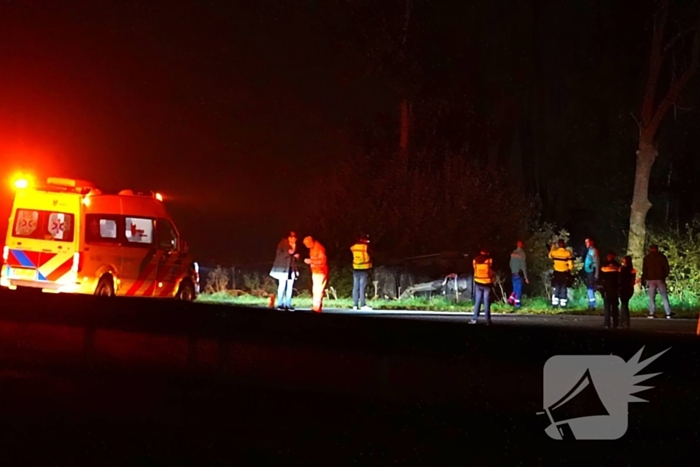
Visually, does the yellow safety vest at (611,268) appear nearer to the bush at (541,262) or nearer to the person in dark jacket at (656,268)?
the person in dark jacket at (656,268)

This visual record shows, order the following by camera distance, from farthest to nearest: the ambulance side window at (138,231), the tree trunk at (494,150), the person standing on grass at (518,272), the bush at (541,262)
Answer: the tree trunk at (494,150)
the bush at (541,262)
the person standing on grass at (518,272)
the ambulance side window at (138,231)

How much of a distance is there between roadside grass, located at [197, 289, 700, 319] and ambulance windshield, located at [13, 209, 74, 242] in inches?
212

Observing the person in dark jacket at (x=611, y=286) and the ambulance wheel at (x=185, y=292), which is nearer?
the person in dark jacket at (x=611, y=286)

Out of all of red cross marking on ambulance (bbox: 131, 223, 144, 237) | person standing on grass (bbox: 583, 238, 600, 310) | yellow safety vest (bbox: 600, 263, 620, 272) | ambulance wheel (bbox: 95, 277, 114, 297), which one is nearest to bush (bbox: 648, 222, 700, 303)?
person standing on grass (bbox: 583, 238, 600, 310)

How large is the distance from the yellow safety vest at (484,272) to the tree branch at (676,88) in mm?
11949

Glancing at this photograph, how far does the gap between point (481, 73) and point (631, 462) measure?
2398cm

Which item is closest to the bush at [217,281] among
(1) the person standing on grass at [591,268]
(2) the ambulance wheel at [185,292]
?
(2) the ambulance wheel at [185,292]

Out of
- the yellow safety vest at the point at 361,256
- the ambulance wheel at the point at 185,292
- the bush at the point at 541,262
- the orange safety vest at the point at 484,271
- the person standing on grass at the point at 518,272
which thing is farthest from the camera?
the bush at the point at 541,262

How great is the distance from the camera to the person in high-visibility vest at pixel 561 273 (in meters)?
19.9

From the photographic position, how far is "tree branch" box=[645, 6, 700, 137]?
2530 cm

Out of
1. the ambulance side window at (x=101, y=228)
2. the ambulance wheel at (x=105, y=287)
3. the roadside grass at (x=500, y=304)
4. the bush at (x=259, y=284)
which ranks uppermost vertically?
the ambulance side window at (x=101, y=228)

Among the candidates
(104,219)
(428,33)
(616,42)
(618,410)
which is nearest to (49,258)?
(104,219)

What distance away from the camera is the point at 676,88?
25547 millimetres

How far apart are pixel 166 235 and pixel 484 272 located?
6560 mm
